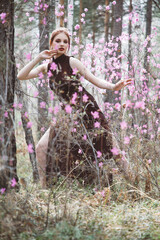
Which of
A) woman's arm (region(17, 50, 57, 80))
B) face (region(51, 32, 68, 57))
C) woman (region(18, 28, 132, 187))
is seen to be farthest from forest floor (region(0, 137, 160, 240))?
face (region(51, 32, 68, 57))

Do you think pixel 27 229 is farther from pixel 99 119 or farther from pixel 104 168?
pixel 99 119

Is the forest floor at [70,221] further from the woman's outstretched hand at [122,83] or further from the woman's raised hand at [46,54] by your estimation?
the woman's outstretched hand at [122,83]

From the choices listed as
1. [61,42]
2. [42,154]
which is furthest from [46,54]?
[42,154]

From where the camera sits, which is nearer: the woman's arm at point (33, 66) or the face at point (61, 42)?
the woman's arm at point (33, 66)

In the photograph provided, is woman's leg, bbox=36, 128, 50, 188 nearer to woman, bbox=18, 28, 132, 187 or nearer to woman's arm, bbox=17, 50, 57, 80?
woman, bbox=18, 28, 132, 187

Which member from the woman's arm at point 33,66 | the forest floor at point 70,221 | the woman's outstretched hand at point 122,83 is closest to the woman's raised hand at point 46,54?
the woman's arm at point 33,66

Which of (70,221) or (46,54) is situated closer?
(70,221)

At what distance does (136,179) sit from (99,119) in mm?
814

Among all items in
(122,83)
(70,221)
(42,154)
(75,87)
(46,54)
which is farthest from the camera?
(42,154)

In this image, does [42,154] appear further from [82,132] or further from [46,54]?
[46,54]

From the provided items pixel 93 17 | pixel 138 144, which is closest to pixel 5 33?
pixel 138 144

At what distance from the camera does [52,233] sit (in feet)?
6.49

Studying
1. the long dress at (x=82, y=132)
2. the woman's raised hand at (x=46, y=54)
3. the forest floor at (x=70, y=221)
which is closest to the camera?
the forest floor at (x=70, y=221)

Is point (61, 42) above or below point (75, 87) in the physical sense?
above
